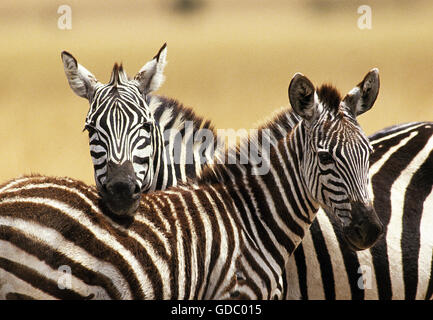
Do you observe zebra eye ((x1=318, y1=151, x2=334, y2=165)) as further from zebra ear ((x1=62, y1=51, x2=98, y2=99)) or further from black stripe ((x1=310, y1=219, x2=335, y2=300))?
zebra ear ((x1=62, y1=51, x2=98, y2=99))

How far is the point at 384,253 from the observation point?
21.6 ft

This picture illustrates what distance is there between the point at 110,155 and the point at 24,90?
51.6 feet

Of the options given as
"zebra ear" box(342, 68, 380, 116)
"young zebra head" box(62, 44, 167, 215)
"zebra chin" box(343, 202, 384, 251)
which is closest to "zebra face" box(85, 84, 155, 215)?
"young zebra head" box(62, 44, 167, 215)

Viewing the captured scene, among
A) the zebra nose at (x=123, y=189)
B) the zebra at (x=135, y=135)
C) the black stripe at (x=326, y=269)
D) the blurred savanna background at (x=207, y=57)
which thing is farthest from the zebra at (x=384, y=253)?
the blurred savanna background at (x=207, y=57)

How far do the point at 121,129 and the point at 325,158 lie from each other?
199 centimetres

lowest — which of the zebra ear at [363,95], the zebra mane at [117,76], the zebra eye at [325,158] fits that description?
the zebra eye at [325,158]

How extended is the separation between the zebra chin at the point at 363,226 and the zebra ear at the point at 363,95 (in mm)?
930

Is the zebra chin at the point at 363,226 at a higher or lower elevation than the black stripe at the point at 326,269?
higher

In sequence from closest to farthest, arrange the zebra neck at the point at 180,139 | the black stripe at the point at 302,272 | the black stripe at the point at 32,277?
1. the black stripe at the point at 32,277
2. the black stripe at the point at 302,272
3. the zebra neck at the point at 180,139

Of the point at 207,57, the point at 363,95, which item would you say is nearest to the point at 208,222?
the point at 363,95

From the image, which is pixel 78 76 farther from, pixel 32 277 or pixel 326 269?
pixel 326 269

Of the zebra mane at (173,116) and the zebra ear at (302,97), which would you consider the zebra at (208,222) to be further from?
the zebra mane at (173,116)

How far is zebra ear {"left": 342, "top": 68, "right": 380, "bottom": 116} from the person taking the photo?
5945mm

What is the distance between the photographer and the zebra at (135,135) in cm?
605
